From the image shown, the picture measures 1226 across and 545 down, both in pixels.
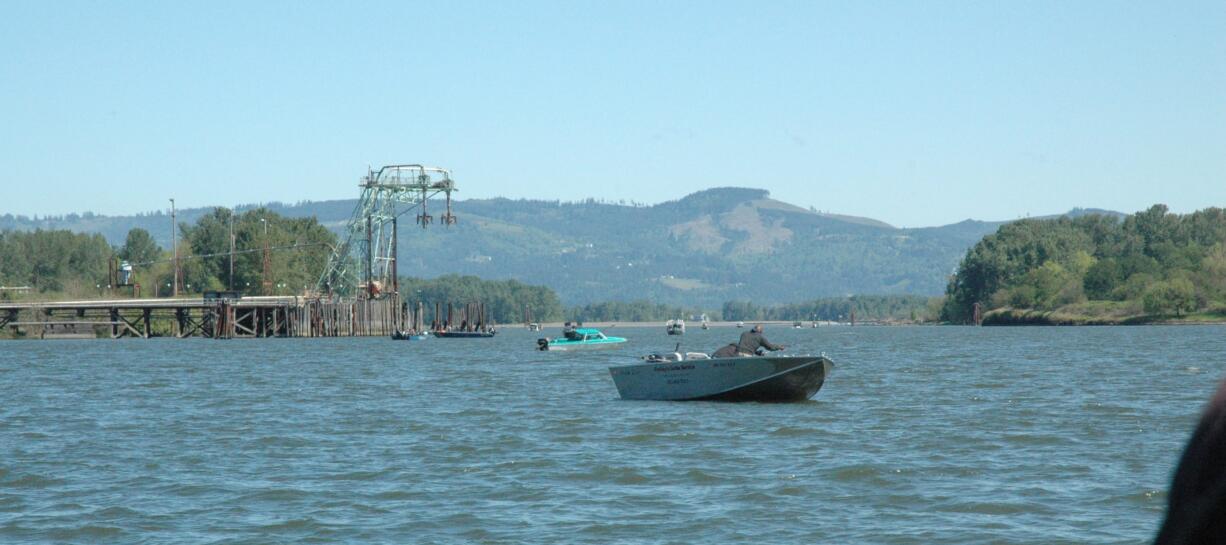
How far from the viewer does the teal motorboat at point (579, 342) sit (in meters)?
108

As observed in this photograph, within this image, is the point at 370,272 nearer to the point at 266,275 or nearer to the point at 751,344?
the point at 266,275

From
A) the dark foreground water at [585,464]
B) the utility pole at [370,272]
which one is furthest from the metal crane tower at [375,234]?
the dark foreground water at [585,464]

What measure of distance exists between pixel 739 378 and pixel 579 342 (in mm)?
72792

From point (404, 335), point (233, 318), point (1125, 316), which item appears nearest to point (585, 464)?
point (404, 335)

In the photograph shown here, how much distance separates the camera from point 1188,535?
6.20 feet

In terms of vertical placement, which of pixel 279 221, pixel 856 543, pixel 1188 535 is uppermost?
pixel 279 221

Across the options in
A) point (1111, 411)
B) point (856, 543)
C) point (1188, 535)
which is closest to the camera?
point (1188, 535)

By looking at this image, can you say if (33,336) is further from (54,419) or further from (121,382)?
(54,419)

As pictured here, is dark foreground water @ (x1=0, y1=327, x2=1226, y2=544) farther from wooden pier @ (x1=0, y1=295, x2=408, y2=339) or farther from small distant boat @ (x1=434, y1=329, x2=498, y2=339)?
small distant boat @ (x1=434, y1=329, x2=498, y2=339)

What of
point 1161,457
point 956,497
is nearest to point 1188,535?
point 956,497

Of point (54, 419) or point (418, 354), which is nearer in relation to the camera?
point (54, 419)

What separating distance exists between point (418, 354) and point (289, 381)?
120 ft

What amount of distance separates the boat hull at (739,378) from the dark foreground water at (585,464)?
26.6 inches

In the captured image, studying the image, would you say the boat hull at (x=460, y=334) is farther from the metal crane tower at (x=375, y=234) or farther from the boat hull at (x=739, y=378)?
the boat hull at (x=739, y=378)
